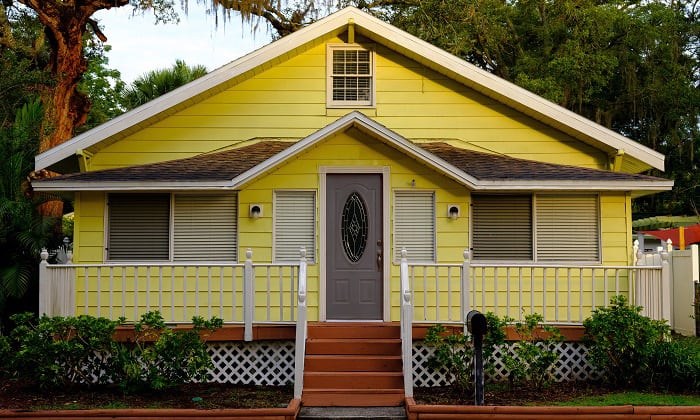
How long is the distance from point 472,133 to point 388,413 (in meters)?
5.58

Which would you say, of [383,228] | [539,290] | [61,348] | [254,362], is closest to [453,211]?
[383,228]

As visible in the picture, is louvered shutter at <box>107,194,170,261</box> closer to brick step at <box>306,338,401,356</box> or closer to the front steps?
the front steps

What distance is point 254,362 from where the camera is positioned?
423 inches

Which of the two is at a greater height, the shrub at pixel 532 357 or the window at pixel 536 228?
the window at pixel 536 228

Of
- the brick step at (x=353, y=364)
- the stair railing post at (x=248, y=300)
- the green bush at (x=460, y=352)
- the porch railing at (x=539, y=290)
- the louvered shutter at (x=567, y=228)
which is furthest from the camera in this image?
the louvered shutter at (x=567, y=228)

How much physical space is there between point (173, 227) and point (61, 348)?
3011mm

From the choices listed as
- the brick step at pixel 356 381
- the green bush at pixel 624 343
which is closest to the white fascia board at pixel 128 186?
the brick step at pixel 356 381

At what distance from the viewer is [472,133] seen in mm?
12633

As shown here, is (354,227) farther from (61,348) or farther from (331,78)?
(61,348)

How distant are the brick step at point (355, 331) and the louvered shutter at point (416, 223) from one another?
4.55 ft

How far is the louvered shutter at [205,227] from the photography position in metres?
11.8

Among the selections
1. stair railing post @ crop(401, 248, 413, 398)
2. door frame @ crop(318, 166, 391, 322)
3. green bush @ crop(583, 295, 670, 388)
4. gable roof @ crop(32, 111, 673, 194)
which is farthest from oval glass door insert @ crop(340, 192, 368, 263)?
green bush @ crop(583, 295, 670, 388)

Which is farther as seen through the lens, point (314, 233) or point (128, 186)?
point (314, 233)

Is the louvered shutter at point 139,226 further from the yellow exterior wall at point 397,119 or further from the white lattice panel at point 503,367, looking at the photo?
the white lattice panel at point 503,367
